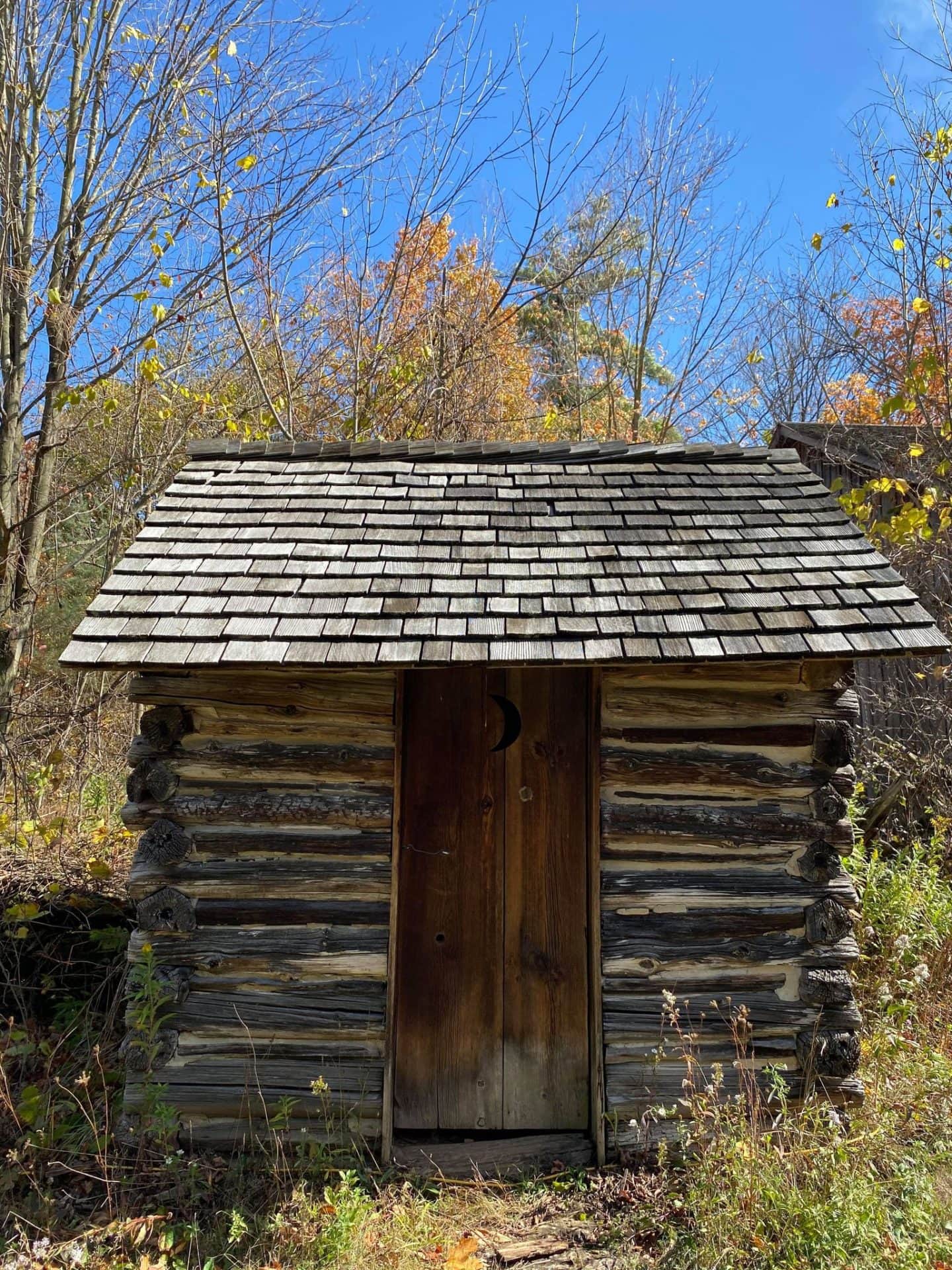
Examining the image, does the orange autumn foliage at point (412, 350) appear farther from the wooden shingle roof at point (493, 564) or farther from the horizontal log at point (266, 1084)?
the horizontal log at point (266, 1084)

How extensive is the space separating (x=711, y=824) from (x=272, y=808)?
2.33m

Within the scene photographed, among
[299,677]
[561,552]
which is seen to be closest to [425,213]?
[561,552]

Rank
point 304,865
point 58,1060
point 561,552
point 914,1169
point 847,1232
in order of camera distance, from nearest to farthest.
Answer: point 847,1232 → point 914,1169 → point 304,865 → point 561,552 → point 58,1060

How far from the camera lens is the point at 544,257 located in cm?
1162

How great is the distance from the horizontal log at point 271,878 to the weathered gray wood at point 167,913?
0.05 metres

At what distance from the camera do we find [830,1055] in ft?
13.6

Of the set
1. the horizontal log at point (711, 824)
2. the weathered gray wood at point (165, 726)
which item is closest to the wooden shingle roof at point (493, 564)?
the weathered gray wood at point (165, 726)

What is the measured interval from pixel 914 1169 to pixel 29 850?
631cm

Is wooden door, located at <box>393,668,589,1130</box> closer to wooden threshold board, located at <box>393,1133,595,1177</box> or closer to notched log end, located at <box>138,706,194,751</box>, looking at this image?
wooden threshold board, located at <box>393,1133,595,1177</box>

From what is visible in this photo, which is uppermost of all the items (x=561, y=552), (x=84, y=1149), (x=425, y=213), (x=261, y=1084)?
(x=425, y=213)

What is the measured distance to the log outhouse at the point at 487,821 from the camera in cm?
406

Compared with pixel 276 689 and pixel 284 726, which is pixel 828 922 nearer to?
pixel 284 726

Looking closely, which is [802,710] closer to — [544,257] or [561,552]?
[561,552]

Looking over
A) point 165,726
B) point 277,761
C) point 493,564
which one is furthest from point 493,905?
point 165,726
